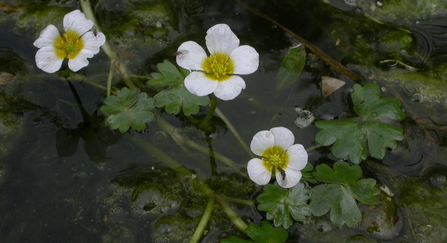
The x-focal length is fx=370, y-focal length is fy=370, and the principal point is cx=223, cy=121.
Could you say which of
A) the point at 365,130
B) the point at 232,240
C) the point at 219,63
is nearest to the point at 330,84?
the point at 365,130

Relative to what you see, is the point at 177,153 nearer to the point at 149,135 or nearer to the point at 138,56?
the point at 149,135

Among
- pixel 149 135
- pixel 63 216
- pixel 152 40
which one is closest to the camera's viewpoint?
pixel 63 216

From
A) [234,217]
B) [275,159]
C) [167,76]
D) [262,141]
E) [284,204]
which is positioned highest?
[167,76]

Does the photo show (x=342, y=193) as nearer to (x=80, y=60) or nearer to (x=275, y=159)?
(x=275, y=159)

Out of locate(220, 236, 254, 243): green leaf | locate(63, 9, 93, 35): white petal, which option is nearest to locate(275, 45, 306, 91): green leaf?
locate(220, 236, 254, 243): green leaf

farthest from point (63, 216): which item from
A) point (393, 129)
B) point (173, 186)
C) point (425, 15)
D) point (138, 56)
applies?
point (425, 15)
